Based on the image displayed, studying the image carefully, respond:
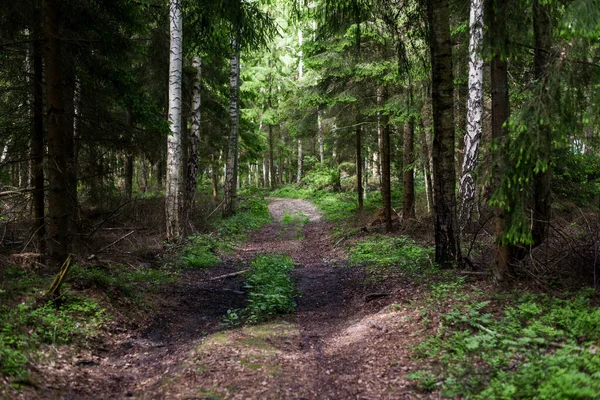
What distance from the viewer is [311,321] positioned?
22.3 feet

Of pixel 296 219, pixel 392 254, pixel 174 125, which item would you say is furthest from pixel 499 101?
pixel 296 219

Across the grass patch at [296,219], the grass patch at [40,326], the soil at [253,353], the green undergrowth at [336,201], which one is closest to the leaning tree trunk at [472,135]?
the soil at [253,353]

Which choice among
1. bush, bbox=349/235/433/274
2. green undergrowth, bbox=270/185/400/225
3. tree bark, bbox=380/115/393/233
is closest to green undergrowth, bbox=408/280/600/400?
bush, bbox=349/235/433/274

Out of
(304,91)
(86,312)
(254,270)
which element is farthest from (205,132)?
(86,312)

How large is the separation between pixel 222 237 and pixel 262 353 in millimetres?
9883

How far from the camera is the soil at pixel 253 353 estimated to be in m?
4.19

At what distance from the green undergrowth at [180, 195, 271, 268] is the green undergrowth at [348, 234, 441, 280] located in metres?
3.98

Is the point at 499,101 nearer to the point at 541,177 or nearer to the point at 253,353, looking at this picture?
the point at 541,177

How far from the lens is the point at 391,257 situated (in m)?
10.1

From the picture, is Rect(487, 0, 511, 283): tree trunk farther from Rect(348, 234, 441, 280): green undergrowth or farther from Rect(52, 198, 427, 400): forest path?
Rect(348, 234, 441, 280): green undergrowth

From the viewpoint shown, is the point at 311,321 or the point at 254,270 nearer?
the point at 311,321

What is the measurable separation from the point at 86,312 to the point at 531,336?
576 centimetres

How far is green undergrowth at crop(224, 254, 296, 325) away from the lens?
22.8 feet

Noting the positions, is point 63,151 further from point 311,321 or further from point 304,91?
point 304,91
